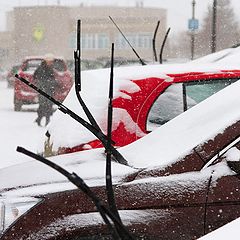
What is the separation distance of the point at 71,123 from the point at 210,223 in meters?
2.76

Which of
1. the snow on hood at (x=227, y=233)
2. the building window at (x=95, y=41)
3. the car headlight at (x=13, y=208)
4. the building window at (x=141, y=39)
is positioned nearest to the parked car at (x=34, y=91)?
the car headlight at (x=13, y=208)

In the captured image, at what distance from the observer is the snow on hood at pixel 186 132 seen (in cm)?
420

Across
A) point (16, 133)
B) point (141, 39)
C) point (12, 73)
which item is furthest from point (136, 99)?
point (141, 39)

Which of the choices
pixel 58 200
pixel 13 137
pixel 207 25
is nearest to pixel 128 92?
pixel 58 200

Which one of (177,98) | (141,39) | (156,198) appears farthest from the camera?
(141,39)

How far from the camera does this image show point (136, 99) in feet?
21.1

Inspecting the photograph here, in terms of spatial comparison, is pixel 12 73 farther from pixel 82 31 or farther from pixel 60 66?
pixel 82 31

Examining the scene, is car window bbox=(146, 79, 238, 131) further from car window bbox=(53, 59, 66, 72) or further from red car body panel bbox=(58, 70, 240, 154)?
car window bbox=(53, 59, 66, 72)

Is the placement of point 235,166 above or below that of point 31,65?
above

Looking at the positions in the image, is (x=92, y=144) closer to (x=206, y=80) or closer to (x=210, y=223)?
(x=206, y=80)

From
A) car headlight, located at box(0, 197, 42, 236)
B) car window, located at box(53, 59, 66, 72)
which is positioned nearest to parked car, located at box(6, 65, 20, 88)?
car window, located at box(53, 59, 66, 72)

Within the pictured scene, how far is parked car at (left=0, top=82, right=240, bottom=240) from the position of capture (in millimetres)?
3873

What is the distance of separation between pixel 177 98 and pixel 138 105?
1.54 feet

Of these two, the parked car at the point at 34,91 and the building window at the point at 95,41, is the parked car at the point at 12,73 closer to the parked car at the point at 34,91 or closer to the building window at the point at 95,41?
the parked car at the point at 34,91
